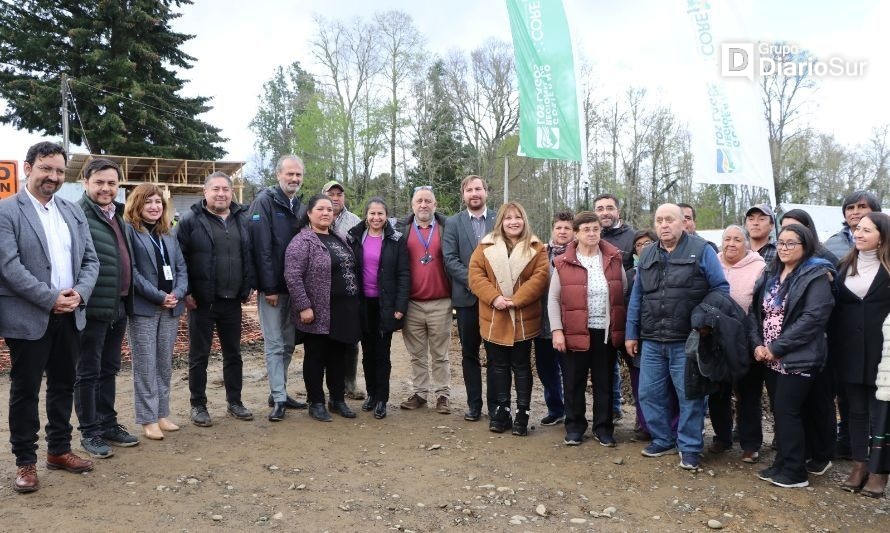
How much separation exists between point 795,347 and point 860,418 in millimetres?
732

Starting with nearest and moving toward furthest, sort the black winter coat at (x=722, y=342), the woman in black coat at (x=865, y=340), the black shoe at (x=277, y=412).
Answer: the woman in black coat at (x=865, y=340)
the black winter coat at (x=722, y=342)
the black shoe at (x=277, y=412)

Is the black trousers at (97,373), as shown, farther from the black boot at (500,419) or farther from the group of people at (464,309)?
the black boot at (500,419)

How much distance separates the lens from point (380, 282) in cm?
562

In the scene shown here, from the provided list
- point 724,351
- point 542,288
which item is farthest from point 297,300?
point 724,351

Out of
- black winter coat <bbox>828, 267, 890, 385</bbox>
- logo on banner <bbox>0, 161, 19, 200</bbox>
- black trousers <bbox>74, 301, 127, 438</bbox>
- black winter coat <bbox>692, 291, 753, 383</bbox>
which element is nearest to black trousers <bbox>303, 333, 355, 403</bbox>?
black trousers <bbox>74, 301, 127, 438</bbox>

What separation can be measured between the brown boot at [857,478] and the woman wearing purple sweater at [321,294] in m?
3.93

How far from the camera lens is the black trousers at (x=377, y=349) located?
5.72 meters

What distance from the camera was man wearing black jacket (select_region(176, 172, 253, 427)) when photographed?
5.18m

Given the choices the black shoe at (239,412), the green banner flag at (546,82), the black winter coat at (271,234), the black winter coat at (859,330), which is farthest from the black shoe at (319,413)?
the green banner flag at (546,82)

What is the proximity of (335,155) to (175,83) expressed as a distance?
34.8 feet

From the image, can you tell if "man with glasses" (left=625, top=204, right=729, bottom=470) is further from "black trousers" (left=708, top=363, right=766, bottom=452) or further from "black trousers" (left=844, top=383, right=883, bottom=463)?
"black trousers" (left=844, top=383, right=883, bottom=463)

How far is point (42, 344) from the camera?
3838 mm

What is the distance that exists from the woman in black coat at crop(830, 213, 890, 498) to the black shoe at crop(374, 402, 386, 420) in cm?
370

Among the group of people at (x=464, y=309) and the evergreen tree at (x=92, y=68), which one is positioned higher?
the evergreen tree at (x=92, y=68)
